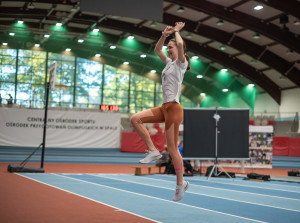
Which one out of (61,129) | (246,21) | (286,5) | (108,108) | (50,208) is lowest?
(50,208)

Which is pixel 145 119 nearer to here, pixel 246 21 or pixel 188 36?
pixel 246 21

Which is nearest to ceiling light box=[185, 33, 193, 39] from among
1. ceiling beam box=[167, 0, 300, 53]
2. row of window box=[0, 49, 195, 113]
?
ceiling beam box=[167, 0, 300, 53]

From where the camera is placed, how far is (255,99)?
32312 millimetres

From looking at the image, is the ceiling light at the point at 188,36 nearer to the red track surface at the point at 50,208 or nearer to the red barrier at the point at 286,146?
the red barrier at the point at 286,146

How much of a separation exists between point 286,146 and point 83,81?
50.5 feet

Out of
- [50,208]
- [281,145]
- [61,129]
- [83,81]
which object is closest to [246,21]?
[281,145]

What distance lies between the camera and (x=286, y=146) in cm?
2805

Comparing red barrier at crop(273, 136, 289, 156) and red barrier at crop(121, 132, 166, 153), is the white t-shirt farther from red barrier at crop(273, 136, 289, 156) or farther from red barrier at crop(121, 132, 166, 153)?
red barrier at crop(273, 136, 289, 156)

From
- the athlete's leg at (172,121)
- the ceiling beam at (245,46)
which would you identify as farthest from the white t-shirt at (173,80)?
the ceiling beam at (245,46)

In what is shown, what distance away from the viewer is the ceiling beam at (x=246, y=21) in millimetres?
20859

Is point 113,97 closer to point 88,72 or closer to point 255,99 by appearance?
point 88,72

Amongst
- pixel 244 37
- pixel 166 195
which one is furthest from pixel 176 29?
pixel 244 37

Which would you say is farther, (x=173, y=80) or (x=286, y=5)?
(x=286, y=5)

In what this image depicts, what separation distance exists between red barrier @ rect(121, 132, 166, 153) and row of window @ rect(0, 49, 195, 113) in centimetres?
531
